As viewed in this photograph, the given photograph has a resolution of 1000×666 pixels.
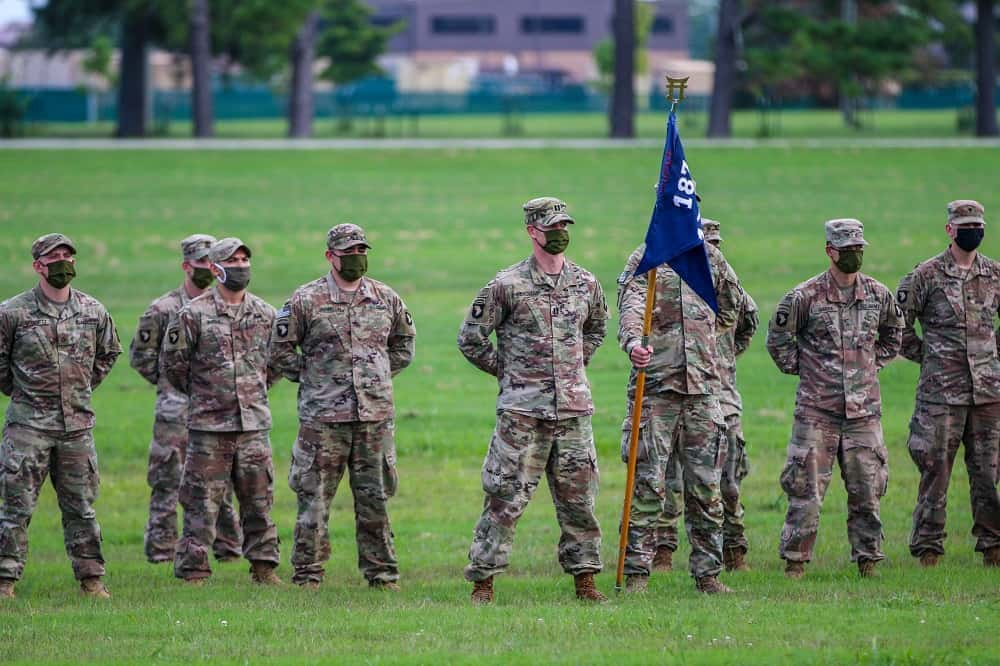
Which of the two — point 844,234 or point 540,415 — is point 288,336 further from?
point 844,234

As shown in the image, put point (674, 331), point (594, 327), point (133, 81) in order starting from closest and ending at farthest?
1. point (674, 331)
2. point (594, 327)
3. point (133, 81)

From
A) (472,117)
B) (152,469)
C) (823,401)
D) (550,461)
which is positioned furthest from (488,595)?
(472,117)

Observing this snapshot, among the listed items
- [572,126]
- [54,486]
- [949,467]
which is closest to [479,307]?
[54,486]

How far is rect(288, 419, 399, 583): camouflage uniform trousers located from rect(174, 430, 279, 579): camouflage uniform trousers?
1.70 feet

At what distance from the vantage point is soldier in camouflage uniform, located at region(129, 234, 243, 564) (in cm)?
1307

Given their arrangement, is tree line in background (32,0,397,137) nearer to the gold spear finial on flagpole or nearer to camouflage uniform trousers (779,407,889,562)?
the gold spear finial on flagpole

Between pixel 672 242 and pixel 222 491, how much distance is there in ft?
12.1

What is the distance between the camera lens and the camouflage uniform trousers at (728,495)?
39.8 ft

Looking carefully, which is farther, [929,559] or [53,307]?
[929,559]

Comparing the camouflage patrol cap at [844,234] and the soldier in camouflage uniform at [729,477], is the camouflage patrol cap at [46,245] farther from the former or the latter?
the camouflage patrol cap at [844,234]

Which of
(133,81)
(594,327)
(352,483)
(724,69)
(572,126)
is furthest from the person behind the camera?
(572,126)

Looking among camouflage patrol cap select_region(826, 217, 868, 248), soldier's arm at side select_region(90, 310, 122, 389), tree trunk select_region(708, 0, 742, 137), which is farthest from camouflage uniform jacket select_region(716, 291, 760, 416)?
tree trunk select_region(708, 0, 742, 137)

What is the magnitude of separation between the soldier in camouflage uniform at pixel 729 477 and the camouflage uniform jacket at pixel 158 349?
3.79 meters

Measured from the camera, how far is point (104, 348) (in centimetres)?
1188
